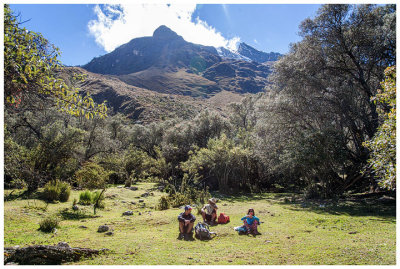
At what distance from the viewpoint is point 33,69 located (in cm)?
324

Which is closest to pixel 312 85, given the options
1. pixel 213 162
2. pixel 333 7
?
pixel 333 7

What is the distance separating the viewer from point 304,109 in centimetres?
1499

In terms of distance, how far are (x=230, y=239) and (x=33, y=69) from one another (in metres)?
6.19

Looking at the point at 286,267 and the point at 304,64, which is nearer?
the point at 286,267

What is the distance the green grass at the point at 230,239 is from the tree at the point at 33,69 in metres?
3.26

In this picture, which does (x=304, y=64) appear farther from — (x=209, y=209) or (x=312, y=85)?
(x=209, y=209)

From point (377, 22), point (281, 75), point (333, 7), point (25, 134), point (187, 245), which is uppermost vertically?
point (333, 7)

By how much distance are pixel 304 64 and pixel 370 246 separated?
12.9 meters

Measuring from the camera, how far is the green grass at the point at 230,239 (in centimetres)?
465

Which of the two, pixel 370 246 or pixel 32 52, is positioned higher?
pixel 32 52

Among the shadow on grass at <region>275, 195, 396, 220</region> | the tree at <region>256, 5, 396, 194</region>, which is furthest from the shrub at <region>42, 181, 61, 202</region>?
the tree at <region>256, 5, 396, 194</region>

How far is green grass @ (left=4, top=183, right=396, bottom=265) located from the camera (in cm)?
465

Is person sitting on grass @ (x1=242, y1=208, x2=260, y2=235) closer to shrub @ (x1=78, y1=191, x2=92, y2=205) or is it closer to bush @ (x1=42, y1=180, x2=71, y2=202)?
shrub @ (x1=78, y1=191, x2=92, y2=205)

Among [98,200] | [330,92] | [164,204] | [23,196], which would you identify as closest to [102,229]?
[98,200]
